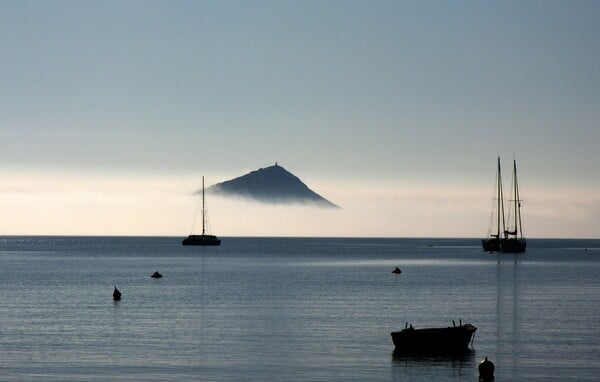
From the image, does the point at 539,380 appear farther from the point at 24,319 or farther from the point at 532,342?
the point at 24,319

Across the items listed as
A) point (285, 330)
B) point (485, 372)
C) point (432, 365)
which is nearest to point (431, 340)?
point (432, 365)

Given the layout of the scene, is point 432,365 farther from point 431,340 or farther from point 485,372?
point 485,372

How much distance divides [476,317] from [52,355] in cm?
4815

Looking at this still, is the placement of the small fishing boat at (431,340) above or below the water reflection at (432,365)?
above

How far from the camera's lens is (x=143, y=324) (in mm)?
98188

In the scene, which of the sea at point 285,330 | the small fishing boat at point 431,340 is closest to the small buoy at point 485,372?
the sea at point 285,330

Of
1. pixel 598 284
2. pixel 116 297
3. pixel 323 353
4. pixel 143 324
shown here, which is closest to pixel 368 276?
pixel 598 284

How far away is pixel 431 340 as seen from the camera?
76.7 m

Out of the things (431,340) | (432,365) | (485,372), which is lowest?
(432,365)

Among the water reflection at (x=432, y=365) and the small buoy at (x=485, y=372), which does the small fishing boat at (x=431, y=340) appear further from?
the small buoy at (x=485, y=372)

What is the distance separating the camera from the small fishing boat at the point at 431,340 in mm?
76250

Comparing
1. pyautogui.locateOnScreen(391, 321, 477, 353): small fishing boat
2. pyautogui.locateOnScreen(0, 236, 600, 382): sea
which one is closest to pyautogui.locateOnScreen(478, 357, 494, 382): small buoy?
pyautogui.locateOnScreen(0, 236, 600, 382): sea

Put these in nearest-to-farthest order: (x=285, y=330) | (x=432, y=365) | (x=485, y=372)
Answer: (x=485, y=372)
(x=432, y=365)
(x=285, y=330)

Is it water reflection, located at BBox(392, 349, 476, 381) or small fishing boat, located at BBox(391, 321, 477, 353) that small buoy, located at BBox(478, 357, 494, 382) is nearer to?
water reflection, located at BBox(392, 349, 476, 381)
